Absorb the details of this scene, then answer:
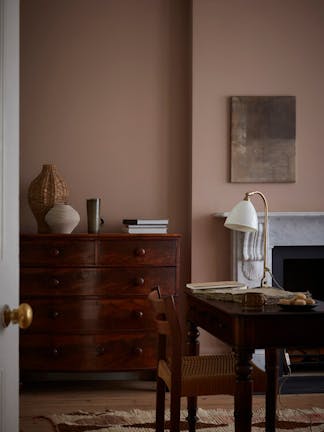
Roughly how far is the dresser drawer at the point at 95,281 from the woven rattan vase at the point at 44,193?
0.34m

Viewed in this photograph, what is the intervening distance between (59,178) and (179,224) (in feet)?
3.25

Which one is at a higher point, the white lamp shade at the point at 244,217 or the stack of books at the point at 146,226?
the white lamp shade at the point at 244,217

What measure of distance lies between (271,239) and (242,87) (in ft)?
3.72

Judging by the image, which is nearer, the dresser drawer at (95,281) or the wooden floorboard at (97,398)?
the wooden floorboard at (97,398)

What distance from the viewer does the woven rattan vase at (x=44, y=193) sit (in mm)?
4906

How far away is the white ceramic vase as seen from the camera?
15.7ft

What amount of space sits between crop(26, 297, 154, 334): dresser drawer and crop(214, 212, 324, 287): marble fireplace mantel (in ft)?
2.54

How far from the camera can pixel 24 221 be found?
5246 millimetres

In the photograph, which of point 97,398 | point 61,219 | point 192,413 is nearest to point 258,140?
point 61,219

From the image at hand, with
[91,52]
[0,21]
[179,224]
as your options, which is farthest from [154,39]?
[0,21]

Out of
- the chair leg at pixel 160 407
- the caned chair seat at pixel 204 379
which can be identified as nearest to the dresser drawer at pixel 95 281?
the chair leg at pixel 160 407

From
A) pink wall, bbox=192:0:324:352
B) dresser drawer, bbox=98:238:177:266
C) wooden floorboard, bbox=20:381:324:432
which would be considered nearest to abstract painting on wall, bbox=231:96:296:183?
pink wall, bbox=192:0:324:352

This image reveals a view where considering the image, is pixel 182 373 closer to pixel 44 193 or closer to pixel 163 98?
pixel 44 193

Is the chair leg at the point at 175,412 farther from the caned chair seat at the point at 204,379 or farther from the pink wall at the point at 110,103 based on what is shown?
the pink wall at the point at 110,103
